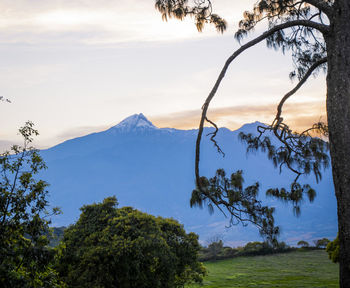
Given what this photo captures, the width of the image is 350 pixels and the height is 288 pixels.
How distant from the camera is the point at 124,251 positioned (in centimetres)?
870

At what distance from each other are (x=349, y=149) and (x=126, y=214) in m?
6.03

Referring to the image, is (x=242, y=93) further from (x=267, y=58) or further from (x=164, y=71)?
(x=267, y=58)

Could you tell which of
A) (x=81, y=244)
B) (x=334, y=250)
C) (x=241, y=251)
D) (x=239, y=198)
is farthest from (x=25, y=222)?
(x=241, y=251)

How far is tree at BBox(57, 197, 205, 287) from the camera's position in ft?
28.3

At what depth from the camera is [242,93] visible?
1688 cm

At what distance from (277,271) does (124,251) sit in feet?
50.4

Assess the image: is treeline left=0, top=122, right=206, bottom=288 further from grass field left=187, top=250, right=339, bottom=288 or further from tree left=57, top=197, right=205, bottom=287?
grass field left=187, top=250, right=339, bottom=288

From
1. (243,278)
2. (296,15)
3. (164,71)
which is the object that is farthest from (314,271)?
(296,15)

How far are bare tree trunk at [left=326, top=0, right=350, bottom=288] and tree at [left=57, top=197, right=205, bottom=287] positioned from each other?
4.66 m

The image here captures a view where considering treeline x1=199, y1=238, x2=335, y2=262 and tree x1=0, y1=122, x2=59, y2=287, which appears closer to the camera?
tree x1=0, y1=122, x2=59, y2=287

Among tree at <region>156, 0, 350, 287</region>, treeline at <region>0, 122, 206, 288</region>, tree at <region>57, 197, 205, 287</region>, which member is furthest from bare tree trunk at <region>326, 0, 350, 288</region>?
tree at <region>57, 197, 205, 287</region>

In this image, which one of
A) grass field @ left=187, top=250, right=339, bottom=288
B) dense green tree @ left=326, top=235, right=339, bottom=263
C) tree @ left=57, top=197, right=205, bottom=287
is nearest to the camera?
tree @ left=57, top=197, right=205, bottom=287

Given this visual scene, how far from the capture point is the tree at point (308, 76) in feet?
17.6

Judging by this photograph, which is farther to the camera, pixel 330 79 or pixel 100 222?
pixel 100 222
